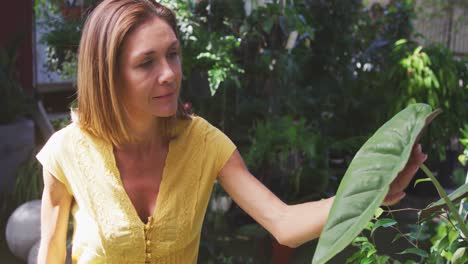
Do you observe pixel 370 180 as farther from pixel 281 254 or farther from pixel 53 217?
pixel 281 254

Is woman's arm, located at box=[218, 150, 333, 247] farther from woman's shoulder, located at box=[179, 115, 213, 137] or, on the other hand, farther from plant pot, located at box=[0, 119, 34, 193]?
plant pot, located at box=[0, 119, 34, 193]

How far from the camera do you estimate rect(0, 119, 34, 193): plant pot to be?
4289 mm

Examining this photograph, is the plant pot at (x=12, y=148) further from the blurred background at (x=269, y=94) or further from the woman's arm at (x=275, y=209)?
the woman's arm at (x=275, y=209)

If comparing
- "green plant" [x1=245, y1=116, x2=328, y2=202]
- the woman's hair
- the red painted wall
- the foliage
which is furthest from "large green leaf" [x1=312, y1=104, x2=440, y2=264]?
the red painted wall

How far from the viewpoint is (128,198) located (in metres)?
1.40

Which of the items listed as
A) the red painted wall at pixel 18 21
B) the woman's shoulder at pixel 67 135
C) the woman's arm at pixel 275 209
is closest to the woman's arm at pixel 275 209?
the woman's arm at pixel 275 209

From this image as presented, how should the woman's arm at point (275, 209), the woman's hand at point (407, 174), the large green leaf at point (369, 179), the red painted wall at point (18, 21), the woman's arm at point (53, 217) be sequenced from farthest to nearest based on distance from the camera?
the red painted wall at point (18, 21), the woman's arm at point (53, 217), the woman's arm at point (275, 209), the woman's hand at point (407, 174), the large green leaf at point (369, 179)

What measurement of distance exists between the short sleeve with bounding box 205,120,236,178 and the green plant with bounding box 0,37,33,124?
322cm

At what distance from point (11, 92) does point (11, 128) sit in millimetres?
263

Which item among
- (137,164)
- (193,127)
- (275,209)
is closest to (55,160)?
(137,164)

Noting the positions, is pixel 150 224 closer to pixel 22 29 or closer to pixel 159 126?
pixel 159 126

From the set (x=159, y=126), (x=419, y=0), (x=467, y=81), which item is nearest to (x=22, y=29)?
(x=467, y=81)

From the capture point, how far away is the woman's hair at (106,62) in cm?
133

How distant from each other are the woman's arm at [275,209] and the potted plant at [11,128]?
10.6ft
